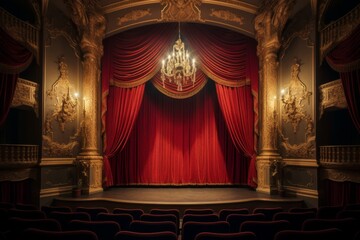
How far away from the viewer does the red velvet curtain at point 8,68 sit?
19.0ft

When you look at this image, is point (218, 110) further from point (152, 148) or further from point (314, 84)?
point (314, 84)

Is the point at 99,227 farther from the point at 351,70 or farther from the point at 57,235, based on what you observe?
the point at 351,70

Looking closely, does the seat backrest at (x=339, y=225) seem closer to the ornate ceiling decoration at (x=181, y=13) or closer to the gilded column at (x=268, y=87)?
the gilded column at (x=268, y=87)

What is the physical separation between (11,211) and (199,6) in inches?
288

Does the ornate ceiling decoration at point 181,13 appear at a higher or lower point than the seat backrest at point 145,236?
higher

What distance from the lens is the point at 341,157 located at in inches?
242

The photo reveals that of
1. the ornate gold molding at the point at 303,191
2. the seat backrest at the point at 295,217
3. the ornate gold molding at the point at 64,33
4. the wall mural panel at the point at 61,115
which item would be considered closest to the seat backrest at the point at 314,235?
the seat backrest at the point at 295,217

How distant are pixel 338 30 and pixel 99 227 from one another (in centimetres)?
667

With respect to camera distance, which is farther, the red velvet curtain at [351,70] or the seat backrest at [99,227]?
the red velvet curtain at [351,70]

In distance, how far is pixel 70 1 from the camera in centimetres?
727

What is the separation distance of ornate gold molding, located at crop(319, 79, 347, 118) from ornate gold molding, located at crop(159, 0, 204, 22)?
171 inches

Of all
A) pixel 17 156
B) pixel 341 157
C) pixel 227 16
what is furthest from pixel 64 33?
pixel 341 157

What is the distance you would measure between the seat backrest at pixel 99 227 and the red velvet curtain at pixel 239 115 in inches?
245

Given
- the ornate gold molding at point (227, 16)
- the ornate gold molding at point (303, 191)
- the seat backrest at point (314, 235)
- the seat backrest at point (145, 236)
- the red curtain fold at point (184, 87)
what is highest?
the ornate gold molding at point (227, 16)
